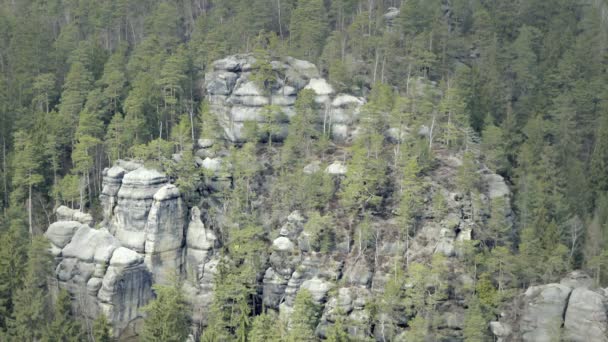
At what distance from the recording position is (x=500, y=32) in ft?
279

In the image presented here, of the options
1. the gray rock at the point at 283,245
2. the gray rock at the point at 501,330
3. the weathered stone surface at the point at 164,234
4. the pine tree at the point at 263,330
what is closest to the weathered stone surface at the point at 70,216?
the weathered stone surface at the point at 164,234

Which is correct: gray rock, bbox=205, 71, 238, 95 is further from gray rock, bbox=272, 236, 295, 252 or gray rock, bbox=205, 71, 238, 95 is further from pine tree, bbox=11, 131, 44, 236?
pine tree, bbox=11, 131, 44, 236

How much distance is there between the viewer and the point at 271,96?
72188mm

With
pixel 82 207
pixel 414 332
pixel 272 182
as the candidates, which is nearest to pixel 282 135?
pixel 272 182

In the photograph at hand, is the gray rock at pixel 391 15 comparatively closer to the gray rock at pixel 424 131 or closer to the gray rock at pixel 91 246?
the gray rock at pixel 424 131

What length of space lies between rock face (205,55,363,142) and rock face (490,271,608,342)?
21886 millimetres

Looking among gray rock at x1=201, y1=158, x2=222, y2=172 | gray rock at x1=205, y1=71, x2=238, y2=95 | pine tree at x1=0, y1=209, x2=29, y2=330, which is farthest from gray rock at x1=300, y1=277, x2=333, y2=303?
gray rock at x1=205, y1=71, x2=238, y2=95

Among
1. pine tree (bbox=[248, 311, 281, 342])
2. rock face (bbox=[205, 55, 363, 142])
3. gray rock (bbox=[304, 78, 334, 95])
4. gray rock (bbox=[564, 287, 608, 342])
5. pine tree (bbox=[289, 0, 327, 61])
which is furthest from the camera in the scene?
pine tree (bbox=[289, 0, 327, 61])

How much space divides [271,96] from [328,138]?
22.1 feet

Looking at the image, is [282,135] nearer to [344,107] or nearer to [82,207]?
[344,107]

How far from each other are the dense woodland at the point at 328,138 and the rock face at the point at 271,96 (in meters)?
1.46

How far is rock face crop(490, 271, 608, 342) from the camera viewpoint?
5534cm

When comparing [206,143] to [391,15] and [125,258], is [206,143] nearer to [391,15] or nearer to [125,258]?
[125,258]

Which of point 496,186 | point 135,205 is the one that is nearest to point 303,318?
point 135,205
